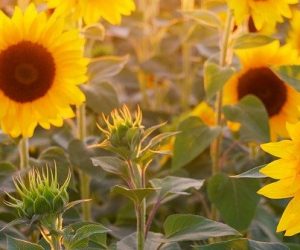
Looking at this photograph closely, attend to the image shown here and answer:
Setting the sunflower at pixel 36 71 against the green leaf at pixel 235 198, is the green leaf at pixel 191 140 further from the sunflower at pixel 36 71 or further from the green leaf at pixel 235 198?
the sunflower at pixel 36 71

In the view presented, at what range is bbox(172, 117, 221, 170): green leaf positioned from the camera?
61.7 inches

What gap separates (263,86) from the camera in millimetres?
1765

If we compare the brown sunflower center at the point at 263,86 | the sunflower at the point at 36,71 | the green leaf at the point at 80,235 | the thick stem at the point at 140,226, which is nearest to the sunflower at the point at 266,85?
the brown sunflower center at the point at 263,86

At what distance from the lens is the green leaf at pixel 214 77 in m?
1.55

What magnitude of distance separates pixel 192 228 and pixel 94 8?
0.51m

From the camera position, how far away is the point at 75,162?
1.58 meters

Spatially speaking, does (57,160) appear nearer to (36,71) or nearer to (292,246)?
(36,71)

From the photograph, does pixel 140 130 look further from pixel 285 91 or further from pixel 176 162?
pixel 285 91

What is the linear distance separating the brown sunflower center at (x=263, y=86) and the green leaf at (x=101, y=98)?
26 centimetres

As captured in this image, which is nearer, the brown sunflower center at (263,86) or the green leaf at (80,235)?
the green leaf at (80,235)

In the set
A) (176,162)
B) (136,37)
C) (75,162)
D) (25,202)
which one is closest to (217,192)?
(176,162)

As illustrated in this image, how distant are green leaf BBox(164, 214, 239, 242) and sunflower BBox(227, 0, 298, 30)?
0.40m

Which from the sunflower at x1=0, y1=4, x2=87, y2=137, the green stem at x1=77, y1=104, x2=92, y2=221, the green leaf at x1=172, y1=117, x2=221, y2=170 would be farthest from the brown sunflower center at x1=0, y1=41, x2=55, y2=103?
the green leaf at x1=172, y1=117, x2=221, y2=170

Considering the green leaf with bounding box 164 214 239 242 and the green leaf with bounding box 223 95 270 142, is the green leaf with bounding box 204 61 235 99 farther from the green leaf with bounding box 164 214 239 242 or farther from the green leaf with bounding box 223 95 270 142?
the green leaf with bounding box 164 214 239 242
